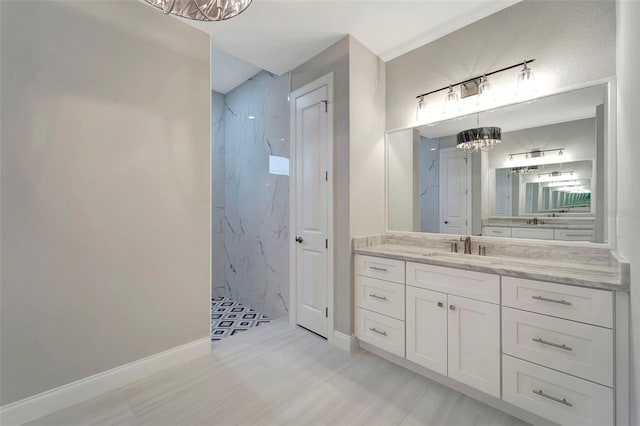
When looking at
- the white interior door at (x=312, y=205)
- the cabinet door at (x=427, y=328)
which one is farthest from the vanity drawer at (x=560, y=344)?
the white interior door at (x=312, y=205)

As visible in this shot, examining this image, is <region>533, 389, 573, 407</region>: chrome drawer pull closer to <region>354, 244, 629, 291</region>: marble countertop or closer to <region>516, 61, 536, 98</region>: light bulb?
<region>354, 244, 629, 291</region>: marble countertop

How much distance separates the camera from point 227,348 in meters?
2.43

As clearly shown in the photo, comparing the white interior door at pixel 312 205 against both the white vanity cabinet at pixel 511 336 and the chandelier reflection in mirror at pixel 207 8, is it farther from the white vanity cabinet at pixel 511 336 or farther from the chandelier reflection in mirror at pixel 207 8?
the chandelier reflection in mirror at pixel 207 8

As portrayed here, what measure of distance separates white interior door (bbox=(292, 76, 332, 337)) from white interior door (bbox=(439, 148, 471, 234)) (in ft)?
3.54

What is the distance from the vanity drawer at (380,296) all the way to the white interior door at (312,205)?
0.36m

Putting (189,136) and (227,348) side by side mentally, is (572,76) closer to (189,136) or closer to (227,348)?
(189,136)

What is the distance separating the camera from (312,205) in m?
2.70

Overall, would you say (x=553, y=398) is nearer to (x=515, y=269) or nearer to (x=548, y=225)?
(x=515, y=269)

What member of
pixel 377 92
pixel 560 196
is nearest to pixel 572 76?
pixel 560 196

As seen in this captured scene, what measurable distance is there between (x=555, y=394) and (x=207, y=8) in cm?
277

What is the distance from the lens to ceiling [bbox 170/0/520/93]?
2002 mm

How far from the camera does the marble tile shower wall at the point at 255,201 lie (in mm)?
3143

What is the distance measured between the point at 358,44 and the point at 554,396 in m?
2.89

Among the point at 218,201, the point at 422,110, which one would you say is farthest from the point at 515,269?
the point at 218,201
